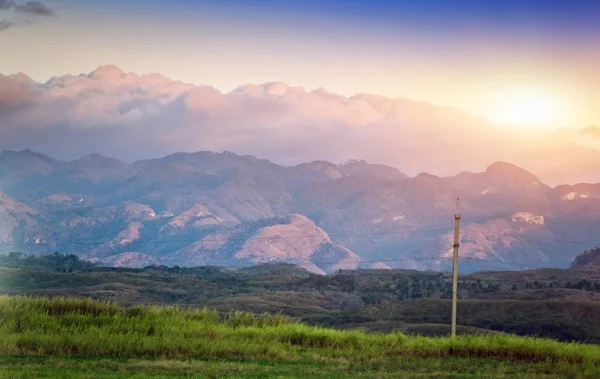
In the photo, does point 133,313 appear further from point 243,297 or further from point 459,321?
point 243,297

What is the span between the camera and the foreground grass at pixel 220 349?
29047mm

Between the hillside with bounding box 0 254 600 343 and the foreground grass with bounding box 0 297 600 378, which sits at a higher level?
the foreground grass with bounding box 0 297 600 378

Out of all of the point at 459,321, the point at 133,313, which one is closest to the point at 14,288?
the point at 459,321

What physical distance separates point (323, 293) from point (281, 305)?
34949 millimetres

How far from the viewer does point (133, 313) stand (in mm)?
38281

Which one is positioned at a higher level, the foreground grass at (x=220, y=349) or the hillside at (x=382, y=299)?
the foreground grass at (x=220, y=349)

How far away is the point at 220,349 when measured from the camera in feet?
107

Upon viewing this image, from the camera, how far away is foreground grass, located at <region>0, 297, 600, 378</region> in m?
29.0

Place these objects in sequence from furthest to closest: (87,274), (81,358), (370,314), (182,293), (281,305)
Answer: (87,274), (182,293), (281,305), (370,314), (81,358)

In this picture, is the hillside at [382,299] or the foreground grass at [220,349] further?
the hillside at [382,299]

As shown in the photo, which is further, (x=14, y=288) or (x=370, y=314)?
(x=14, y=288)

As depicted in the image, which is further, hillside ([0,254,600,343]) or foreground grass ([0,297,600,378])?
hillside ([0,254,600,343])

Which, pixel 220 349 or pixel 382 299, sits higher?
pixel 220 349

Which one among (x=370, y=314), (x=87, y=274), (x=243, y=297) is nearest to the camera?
(x=370, y=314)
